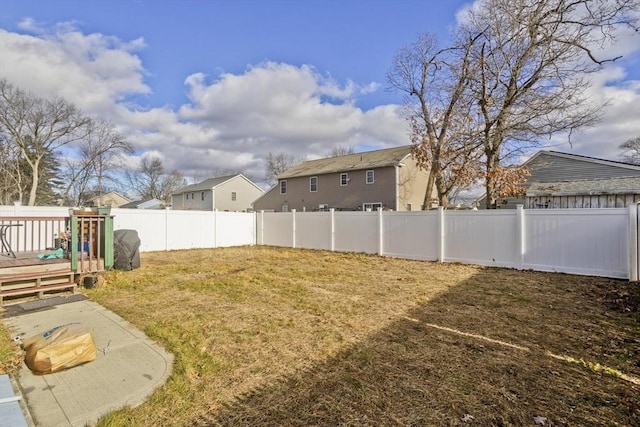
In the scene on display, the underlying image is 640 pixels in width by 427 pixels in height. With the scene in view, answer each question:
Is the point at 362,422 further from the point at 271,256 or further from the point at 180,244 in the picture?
the point at 180,244

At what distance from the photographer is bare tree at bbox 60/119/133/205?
93.7ft

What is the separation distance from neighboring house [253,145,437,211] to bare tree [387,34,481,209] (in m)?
4.50

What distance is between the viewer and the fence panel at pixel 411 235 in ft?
32.2

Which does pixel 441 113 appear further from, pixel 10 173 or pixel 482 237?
pixel 10 173

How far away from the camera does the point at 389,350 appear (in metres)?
3.49

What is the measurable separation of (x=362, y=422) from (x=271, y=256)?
943 centimetres

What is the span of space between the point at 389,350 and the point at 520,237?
21.4 feet

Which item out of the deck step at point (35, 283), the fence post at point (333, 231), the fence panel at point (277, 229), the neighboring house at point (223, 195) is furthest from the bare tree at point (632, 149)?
the deck step at point (35, 283)

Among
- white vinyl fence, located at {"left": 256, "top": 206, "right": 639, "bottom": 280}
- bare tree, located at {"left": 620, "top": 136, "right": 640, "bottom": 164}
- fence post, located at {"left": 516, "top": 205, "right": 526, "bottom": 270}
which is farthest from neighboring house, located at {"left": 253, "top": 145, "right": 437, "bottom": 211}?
bare tree, located at {"left": 620, "top": 136, "right": 640, "bottom": 164}

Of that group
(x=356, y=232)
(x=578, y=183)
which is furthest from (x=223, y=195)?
(x=578, y=183)

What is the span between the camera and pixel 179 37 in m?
10.4

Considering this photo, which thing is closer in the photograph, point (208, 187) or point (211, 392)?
point (211, 392)

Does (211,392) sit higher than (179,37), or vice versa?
(179,37)

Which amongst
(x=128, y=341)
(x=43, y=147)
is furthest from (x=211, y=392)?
(x=43, y=147)
